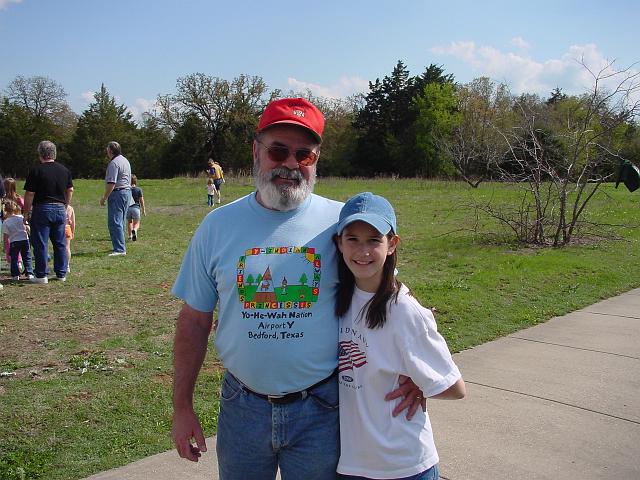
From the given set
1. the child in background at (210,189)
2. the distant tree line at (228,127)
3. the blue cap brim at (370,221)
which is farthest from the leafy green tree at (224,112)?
the blue cap brim at (370,221)

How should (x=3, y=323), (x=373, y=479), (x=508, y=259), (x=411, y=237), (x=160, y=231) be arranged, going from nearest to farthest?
(x=373, y=479) < (x=3, y=323) < (x=508, y=259) < (x=411, y=237) < (x=160, y=231)

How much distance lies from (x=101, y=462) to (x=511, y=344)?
3.97 meters

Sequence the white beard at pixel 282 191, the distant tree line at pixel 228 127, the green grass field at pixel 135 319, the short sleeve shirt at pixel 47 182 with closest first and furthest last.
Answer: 1. the white beard at pixel 282 191
2. the green grass field at pixel 135 319
3. the short sleeve shirt at pixel 47 182
4. the distant tree line at pixel 228 127

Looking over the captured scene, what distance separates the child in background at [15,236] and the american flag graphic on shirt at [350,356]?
25.3ft

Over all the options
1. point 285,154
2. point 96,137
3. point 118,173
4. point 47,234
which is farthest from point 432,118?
point 285,154

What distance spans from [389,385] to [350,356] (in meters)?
0.16

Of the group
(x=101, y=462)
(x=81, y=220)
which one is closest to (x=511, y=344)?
(x=101, y=462)

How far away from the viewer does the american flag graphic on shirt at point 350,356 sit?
2.11 metres

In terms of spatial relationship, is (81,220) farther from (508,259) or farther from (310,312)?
(310,312)

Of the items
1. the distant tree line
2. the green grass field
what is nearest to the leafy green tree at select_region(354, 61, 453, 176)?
the distant tree line

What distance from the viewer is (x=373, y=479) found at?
6.83 feet

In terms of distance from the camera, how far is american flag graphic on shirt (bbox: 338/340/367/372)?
211 centimetres

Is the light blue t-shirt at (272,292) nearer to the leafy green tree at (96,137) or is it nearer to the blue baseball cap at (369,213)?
the blue baseball cap at (369,213)

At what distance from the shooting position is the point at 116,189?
10.4m
